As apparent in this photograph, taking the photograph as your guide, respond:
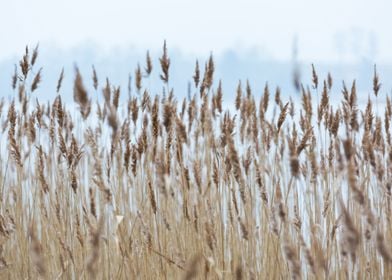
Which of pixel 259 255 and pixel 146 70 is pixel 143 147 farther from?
pixel 259 255

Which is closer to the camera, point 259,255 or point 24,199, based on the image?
point 259,255

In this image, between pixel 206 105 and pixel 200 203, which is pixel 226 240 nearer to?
pixel 200 203

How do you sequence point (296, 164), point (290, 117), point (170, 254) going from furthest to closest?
point (290, 117), point (170, 254), point (296, 164)

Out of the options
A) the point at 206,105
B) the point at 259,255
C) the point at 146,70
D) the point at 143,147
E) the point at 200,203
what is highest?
the point at 146,70

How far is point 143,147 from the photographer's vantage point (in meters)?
1.91

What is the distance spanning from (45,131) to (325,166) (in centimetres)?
139

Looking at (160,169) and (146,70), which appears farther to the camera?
(146,70)

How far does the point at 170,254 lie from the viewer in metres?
2.29

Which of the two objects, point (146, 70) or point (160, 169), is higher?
point (146, 70)

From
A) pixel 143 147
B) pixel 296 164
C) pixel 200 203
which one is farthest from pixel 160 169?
pixel 200 203

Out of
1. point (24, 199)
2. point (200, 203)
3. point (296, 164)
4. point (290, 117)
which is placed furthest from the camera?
point (24, 199)

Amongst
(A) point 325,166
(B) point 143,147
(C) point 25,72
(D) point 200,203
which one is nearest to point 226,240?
(D) point 200,203

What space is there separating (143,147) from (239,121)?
3.15 ft

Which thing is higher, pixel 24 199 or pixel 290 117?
pixel 290 117
